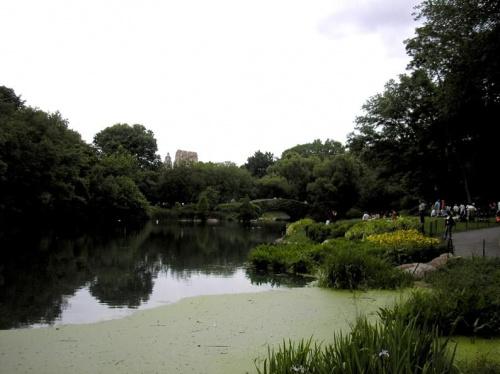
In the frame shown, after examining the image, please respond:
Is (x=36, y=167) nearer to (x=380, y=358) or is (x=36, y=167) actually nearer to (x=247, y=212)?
(x=247, y=212)

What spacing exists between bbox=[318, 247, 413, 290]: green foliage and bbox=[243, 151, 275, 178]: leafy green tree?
333 ft

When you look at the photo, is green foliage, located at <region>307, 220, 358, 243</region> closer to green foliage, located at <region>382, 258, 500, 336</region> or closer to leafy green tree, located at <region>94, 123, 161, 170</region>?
green foliage, located at <region>382, 258, 500, 336</region>

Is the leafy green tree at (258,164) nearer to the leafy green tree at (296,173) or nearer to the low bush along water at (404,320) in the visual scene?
the leafy green tree at (296,173)

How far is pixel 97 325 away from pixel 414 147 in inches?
1199

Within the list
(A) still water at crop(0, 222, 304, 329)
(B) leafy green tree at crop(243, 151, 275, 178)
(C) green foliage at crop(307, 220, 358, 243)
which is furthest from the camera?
(B) leafy green tree at crop(243, 151, 275, 178)

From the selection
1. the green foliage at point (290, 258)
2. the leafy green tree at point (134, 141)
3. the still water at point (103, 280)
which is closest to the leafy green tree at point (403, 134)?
the still water at point (103, 280)

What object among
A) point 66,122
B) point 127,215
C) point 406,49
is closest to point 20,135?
point 66,122

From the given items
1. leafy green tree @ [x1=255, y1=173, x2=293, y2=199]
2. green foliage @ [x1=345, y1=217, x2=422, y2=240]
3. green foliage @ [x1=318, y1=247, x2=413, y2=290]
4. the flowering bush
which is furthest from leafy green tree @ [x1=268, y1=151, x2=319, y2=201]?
green foliage @ [x1=318, y1=247, x2=413, y2=290]

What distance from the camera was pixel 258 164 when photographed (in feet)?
372

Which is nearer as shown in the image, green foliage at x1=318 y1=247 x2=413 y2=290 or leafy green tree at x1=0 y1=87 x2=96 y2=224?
green foliage at x1=318 y1=247 x2=413 y2=290

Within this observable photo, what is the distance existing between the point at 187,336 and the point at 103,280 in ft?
27.6

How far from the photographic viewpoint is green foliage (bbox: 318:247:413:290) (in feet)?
34.7

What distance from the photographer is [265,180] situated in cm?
8512

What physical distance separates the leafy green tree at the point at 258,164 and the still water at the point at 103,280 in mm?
89690
